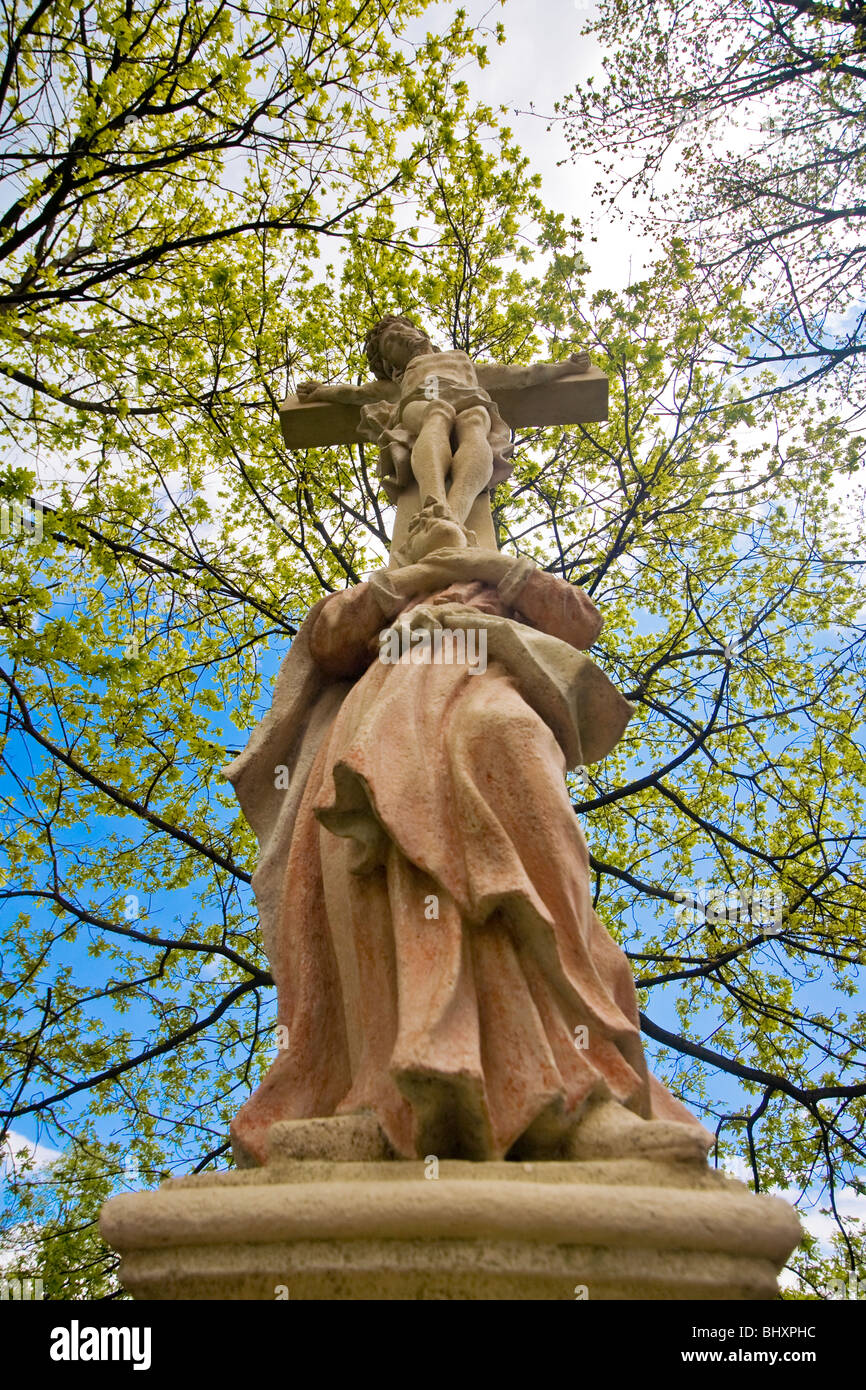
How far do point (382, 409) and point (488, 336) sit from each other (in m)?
4.69

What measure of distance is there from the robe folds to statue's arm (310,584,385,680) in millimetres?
271

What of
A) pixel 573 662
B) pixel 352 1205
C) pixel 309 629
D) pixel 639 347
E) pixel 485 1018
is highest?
pixel 639 347

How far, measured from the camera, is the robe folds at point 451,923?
2.10 meters

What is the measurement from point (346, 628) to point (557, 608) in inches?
30.4

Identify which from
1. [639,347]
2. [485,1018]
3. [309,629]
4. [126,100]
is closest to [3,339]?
[126,100]

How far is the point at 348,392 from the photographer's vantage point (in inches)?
218

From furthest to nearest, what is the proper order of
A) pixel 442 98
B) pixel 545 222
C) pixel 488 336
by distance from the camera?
pixel 488 336 < pixel 545 222 < pixel 442 98

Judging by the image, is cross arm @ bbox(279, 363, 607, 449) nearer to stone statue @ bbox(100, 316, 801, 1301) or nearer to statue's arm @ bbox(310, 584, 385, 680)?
stone statue @ bbox(100, 316, 801, 1301)

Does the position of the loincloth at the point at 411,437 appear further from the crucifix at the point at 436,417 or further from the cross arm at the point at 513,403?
the cross arm at the point at 513,403

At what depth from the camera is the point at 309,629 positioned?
3410 millimetres

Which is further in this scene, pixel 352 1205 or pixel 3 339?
pixel 3 339

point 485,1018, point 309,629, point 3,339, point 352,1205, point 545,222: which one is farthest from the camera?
point 545,222

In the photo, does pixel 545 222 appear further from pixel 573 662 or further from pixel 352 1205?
pixel 352 1205

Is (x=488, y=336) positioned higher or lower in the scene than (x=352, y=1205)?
higher
